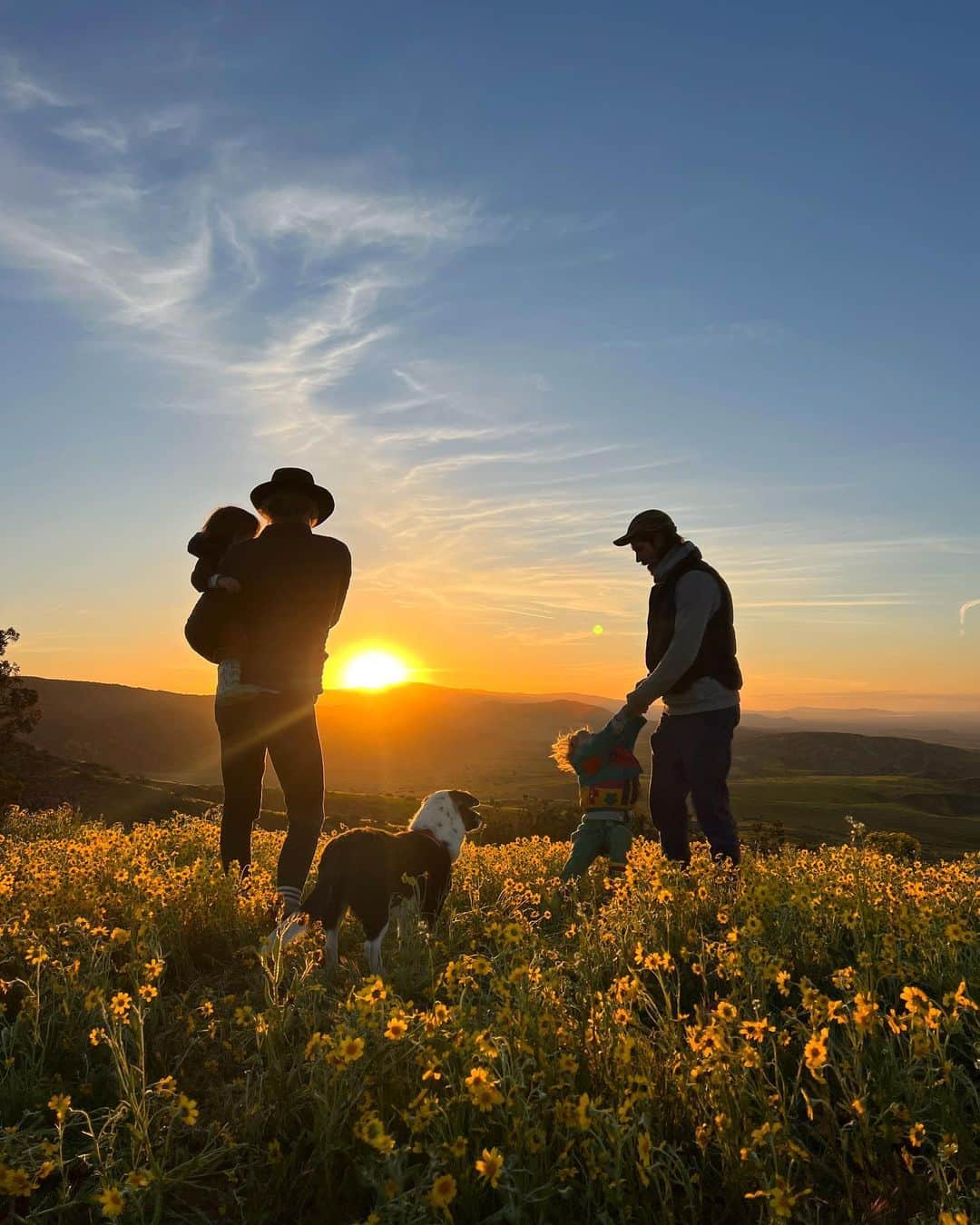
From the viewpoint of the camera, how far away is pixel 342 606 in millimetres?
6086

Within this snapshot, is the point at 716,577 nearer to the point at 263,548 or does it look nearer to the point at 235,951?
the point at 263,548

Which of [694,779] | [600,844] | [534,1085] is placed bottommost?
[600,844]

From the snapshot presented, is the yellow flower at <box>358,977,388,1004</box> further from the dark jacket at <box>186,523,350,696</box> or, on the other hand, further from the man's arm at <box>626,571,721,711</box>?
the man's arm at <box>626,571,721,711</box>

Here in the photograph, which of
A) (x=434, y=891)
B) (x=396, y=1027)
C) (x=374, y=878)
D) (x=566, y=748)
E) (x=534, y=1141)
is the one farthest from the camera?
(x=566, y=748)

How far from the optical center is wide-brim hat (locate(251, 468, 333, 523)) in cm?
611

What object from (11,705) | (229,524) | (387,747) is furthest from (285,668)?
(387,747)

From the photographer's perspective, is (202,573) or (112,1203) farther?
(202,573)

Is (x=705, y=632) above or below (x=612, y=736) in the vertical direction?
above

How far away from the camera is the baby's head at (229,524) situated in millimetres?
6430

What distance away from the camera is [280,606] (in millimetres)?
5730

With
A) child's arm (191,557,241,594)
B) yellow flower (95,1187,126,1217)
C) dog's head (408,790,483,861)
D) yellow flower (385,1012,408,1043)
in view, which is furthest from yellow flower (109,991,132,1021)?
child's arm (191,557,241,594)

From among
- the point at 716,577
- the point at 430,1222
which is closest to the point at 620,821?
the point at 716,577

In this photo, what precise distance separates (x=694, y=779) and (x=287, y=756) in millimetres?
3014

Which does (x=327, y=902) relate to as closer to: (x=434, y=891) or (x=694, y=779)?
(x=434, y=891)
